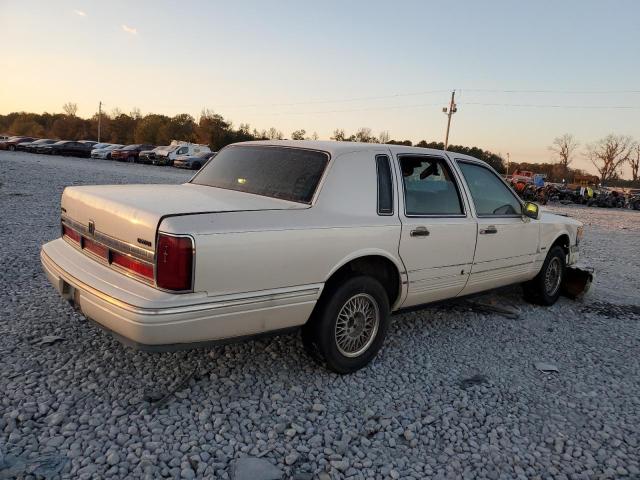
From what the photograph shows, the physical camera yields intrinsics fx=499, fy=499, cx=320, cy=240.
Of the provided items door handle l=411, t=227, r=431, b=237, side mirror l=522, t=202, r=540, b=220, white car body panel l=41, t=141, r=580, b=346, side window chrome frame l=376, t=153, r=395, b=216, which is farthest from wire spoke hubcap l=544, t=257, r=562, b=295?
side window chrome frame l=376, t=153, r=395, b=216

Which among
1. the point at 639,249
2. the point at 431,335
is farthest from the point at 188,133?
the point at 431,335

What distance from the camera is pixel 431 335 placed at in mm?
4469

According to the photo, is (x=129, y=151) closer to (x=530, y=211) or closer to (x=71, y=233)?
(x=71, y=233)

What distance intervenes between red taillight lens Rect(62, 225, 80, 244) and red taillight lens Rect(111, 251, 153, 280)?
25.9 inches

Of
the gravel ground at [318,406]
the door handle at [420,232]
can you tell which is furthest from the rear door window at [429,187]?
the gravel ground at [318,406]

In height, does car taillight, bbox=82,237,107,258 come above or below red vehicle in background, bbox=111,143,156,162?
above

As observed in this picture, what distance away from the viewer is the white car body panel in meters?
2.66

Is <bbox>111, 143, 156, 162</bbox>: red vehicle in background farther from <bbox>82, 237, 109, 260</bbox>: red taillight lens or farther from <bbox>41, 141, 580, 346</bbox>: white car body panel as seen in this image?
<bbox>82, 237, 109, 260</bbox>: red taillight lens

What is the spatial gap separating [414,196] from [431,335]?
4.40 ft

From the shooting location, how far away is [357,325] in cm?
356

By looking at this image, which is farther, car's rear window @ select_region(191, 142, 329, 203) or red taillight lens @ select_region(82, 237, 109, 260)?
car's rear window @ select_region(191, 142, 329, 203)

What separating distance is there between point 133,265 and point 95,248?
1.80 feet

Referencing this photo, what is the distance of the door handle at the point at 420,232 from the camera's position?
3742mm

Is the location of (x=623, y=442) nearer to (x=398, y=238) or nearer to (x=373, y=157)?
(x=398, y=238)
